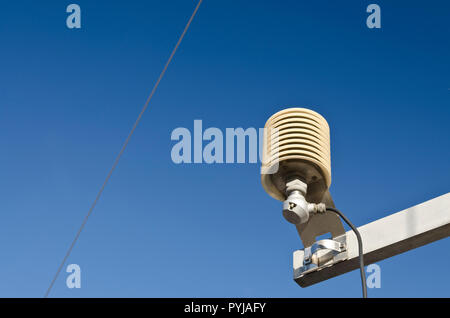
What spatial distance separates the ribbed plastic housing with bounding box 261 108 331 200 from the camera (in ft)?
6.05

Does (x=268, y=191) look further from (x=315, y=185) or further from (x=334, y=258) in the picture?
(x=334, y=258)

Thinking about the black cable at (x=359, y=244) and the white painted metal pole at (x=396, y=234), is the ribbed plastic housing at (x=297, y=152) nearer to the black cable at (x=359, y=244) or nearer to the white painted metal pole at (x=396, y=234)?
the black cable at (x=359, y=244)

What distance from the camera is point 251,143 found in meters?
2.41

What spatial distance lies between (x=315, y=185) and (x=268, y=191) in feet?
0.44

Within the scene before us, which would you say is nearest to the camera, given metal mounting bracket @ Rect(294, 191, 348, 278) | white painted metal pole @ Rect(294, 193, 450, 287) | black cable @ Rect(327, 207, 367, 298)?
black cable @ Rect(327, 207, 367, 298)

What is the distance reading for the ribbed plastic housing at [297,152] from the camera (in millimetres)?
1845

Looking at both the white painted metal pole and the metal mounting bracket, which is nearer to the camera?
the white painted metal pole

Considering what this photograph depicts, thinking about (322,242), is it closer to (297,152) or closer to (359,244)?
(359,244)

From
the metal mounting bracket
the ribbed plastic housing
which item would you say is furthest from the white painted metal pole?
the ribbed plastic housing

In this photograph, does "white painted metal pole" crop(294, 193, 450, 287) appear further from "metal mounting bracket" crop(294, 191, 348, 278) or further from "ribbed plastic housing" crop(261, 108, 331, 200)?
"ribbed plastic housing" crop(261, 108, 331, 200)

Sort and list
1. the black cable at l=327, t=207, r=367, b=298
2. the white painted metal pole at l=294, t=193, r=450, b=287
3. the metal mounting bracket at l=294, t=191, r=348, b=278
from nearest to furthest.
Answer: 1. the black cable at l=327, t=207, r=367, b=298
2. the white painted metal pole at l=294, t=193, r=450, b=287
3. the metal mounting bracket at l=294, t=191, r=348, b=278

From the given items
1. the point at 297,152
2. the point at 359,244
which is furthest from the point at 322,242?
the point at 297,152
